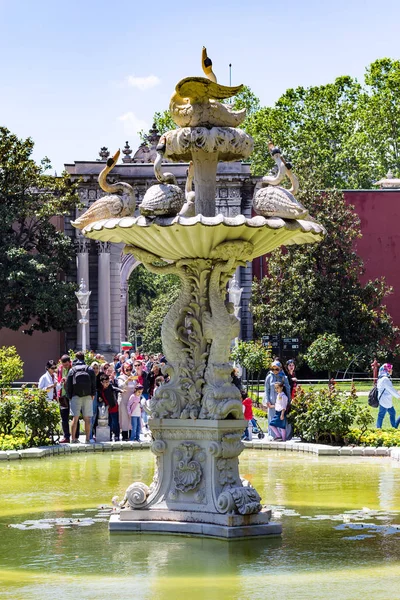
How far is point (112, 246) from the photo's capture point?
4719 cm

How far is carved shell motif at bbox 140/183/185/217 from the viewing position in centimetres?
1030

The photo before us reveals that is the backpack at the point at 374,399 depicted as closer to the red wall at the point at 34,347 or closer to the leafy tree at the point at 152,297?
the red wall at the point at 34,347

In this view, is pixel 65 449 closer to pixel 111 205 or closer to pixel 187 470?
pixel 187 470

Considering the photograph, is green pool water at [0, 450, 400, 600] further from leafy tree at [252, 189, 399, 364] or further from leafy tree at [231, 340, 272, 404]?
leafy tree at [252, 189, 399, 364]

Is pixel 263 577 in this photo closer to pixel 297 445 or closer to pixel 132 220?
pixel 132 220

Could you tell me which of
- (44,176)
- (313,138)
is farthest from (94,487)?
(313,138)

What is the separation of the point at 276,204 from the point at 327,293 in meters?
32.0

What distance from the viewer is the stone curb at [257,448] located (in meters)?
17.0

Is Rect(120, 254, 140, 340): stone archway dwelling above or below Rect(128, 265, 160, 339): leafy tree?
below

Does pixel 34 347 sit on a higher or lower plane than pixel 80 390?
higher

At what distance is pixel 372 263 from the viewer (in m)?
45.4

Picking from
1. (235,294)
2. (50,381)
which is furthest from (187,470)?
(235,294)

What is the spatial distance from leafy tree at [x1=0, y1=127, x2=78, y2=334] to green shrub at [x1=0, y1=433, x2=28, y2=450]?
24.8m

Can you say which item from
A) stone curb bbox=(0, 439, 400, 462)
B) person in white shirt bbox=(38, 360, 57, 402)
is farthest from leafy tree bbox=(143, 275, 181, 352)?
stone curb bbox=(0, 439, 400, 462)
